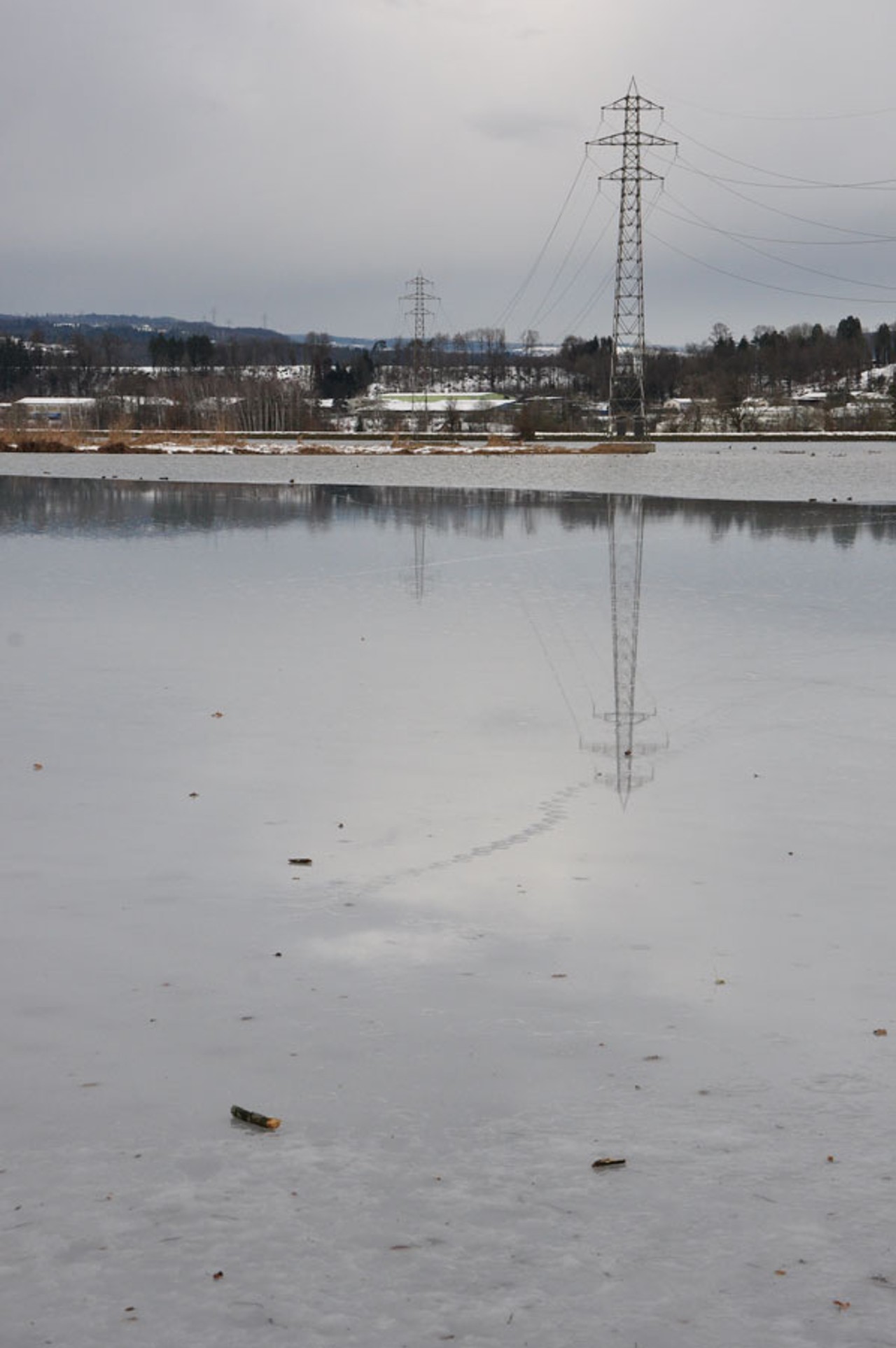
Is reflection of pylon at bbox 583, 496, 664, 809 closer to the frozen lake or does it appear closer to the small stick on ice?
the frozen lake

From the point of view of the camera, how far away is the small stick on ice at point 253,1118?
340 cm

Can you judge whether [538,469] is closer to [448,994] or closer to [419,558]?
[419,558]

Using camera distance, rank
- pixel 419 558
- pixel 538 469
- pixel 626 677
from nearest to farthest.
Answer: pixel 626 677, pixel 419 558, pixel 538 469

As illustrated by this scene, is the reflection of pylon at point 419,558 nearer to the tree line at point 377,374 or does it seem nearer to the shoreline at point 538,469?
the shoreline at point 538,469

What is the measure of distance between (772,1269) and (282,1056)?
4.66 ft

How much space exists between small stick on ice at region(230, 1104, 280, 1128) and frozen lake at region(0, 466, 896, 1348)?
0.08 ft

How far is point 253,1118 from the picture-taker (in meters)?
3.42

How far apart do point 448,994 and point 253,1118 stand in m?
0.89

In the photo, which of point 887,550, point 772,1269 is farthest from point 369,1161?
point 887,550

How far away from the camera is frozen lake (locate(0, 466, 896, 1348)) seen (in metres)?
2.83

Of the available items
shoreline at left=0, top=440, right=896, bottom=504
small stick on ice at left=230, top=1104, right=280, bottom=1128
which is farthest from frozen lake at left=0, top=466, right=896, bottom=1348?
shoreline at left=0, top=440, right=896, bottom=504

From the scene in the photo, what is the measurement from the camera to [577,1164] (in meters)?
3.23

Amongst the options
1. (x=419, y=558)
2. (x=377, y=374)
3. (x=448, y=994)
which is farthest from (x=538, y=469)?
(x=377, y=374)

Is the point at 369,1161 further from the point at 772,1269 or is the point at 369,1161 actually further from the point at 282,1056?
the point at 772,1269
